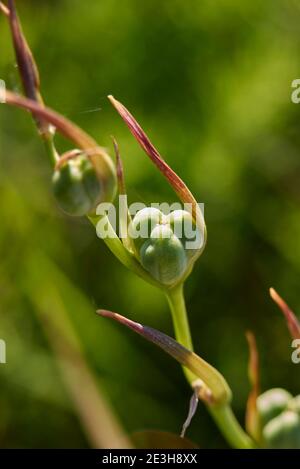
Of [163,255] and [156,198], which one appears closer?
[163,255]

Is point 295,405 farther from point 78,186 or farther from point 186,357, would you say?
point 78,186

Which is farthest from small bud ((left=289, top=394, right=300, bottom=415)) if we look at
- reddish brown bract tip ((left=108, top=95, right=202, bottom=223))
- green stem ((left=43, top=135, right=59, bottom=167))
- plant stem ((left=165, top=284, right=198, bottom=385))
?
green stem ((left=43, top=135, right=59, bottom=167))

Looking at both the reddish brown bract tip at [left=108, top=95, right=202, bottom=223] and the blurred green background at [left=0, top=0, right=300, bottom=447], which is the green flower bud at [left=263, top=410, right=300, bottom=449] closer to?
the reddish brown bract tip at [left=108, top=95, right=202, bottom=223]

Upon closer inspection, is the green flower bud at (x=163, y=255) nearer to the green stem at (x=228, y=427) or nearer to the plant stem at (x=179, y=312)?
the plant stem at (x=179, y=312)

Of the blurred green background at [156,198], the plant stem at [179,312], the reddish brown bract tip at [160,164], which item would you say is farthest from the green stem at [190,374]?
the blurred green background at [156,198]

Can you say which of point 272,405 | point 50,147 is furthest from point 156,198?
point 50,147

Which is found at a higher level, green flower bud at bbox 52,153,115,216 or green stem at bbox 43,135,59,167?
green stem at bbox 43,135,59,167
